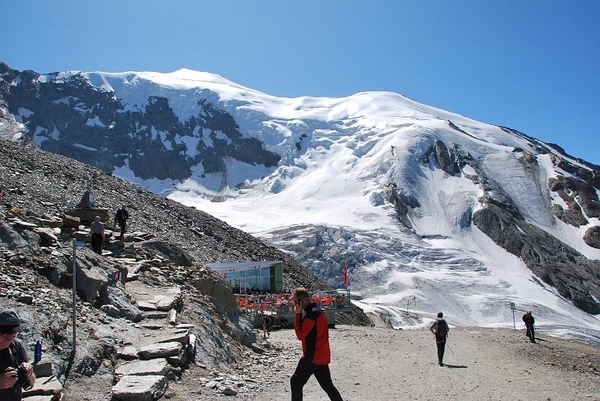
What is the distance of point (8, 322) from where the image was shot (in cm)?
444

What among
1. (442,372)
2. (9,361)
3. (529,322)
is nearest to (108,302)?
(9,361)

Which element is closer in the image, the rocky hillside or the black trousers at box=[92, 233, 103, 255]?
the rocky hillside

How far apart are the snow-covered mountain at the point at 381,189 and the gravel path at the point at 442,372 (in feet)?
152

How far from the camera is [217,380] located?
9469 mm

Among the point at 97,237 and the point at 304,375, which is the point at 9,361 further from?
the point at 97,237

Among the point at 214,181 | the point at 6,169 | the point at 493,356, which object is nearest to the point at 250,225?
the point at 214,181

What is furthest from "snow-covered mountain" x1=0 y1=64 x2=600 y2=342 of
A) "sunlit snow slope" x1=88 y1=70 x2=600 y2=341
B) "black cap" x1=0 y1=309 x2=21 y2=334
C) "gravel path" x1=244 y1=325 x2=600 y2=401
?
"black cap" x1=0 y1=309 x2=21 y2=334

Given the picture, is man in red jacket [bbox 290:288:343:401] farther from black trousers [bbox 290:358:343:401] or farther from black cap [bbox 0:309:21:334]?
black cap [bbox 0:309:21:334]

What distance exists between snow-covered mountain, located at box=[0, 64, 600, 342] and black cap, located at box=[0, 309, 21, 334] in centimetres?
6346

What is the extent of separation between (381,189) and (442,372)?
12110cm

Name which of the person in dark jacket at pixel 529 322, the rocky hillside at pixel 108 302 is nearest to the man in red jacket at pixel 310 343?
the rocky hillside at pixel 108 302

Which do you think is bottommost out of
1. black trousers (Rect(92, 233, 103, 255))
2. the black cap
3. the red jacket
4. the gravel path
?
the gravel path

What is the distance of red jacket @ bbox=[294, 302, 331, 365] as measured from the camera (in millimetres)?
6906

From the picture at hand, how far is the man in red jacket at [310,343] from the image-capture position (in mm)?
6914
